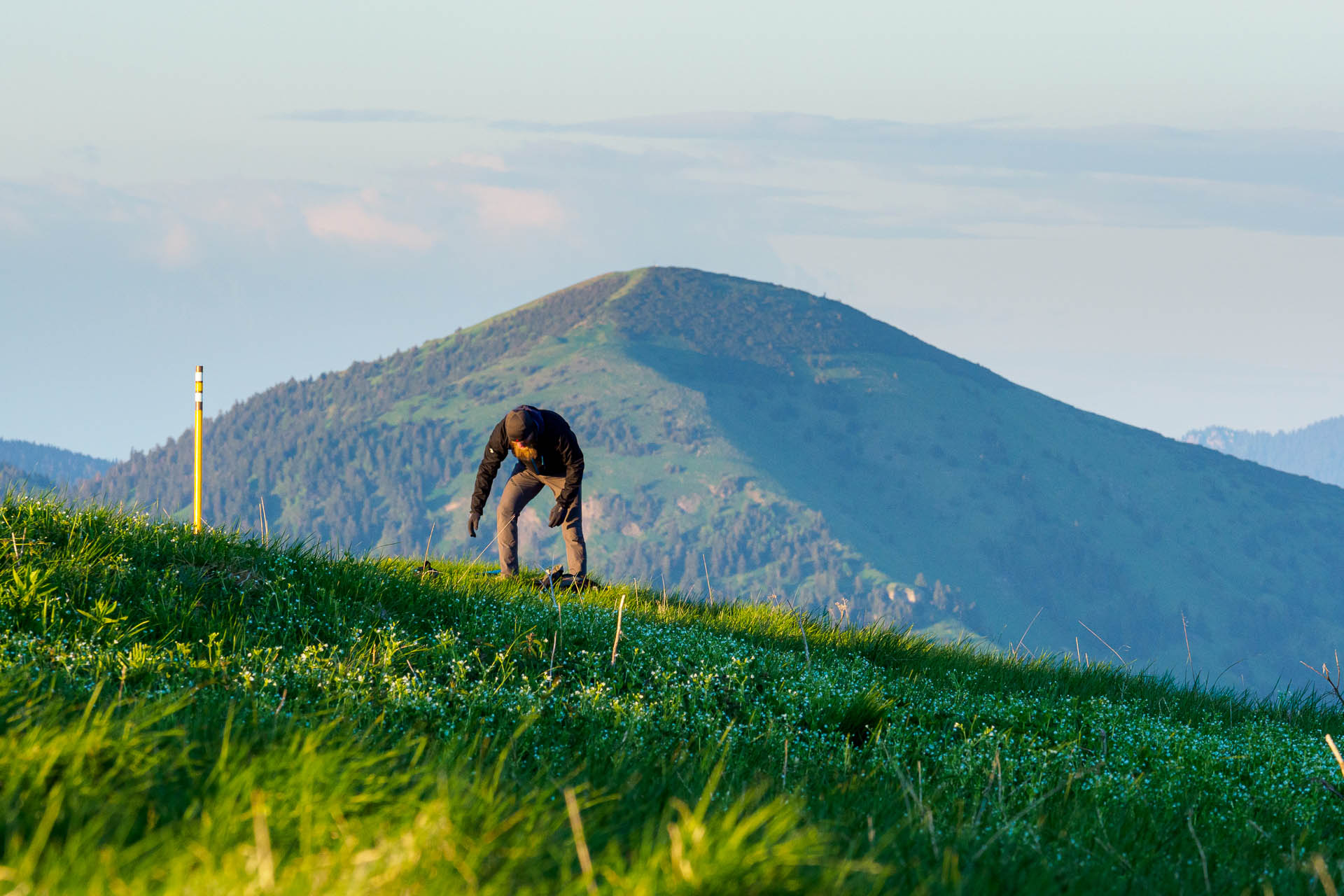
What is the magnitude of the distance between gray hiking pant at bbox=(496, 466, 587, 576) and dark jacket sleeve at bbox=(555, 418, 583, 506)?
11 cm

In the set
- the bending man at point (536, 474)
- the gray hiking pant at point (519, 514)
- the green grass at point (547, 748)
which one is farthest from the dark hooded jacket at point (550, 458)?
the green grass at point (547, 748)

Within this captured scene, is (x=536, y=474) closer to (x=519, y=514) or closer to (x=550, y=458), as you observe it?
(x=550, y=458)

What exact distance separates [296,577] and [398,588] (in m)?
0.91

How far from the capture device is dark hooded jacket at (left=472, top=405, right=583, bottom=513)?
51.3 feet

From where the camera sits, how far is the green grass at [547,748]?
4023 mm

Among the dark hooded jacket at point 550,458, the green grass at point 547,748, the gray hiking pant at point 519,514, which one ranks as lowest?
the green grass at point 547,748

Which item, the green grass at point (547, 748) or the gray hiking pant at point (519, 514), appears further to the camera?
the gray hiking pant at point (519, 514)

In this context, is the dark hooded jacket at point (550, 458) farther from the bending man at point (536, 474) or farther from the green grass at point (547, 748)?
the green grass at point (547, 748)

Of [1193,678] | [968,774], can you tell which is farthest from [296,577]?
[1193,678]

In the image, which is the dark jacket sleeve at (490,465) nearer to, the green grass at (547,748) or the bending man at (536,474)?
the bending man at (536,474)

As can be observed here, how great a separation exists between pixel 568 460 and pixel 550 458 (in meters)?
0.27

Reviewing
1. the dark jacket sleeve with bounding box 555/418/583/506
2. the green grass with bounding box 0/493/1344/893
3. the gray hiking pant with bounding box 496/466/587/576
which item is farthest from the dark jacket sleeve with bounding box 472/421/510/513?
the green grass with bounding box 0/493/1344/893

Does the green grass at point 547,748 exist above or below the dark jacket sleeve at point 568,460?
below

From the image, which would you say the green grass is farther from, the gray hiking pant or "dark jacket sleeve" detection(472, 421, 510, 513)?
"dark jacket sleeve" detection(472, 421, 510, 513)
